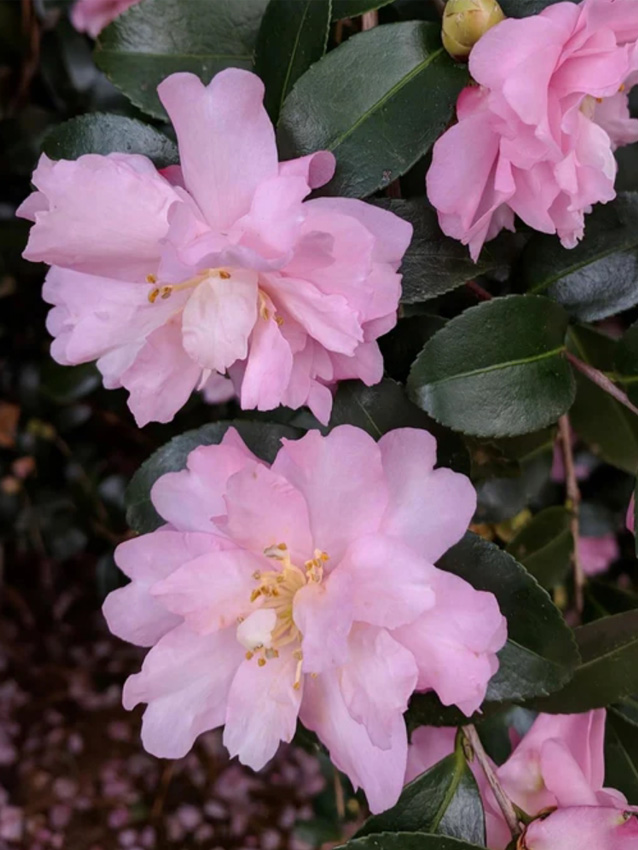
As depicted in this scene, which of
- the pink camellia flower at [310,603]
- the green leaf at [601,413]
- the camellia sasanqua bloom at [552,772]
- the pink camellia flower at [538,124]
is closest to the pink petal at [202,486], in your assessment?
the pink camellia flower at [310,603]

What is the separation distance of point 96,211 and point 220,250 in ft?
0.29

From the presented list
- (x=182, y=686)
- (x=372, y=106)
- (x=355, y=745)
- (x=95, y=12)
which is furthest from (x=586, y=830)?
(x=95, y=12)

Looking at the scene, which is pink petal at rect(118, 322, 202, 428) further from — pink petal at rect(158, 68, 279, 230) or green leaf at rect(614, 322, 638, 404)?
green leaf at rect(614, 322, 638, 404)

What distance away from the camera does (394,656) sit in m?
0.50

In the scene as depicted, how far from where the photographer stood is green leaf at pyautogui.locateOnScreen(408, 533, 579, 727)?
57cm

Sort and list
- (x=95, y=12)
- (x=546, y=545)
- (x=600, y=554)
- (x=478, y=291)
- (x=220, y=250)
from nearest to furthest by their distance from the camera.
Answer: (x=220, y=250) → (x=478, y=291) → (x=546, y=545) → (x=95, y=12) → (x=600, y=554)

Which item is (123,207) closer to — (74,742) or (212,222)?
(212,222)

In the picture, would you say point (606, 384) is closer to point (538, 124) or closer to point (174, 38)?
point (538, 124)

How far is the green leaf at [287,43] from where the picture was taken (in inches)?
21.4

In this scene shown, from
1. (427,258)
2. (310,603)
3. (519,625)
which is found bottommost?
(519,625)

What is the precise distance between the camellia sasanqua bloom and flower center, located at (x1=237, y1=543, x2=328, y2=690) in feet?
0.72

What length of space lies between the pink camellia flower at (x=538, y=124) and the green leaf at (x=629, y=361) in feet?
0.42

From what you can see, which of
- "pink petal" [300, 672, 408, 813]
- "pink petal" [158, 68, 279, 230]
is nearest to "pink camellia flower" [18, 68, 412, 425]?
"pink petal" [158, 68, 279, 230]

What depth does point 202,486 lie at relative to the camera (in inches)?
21.3
